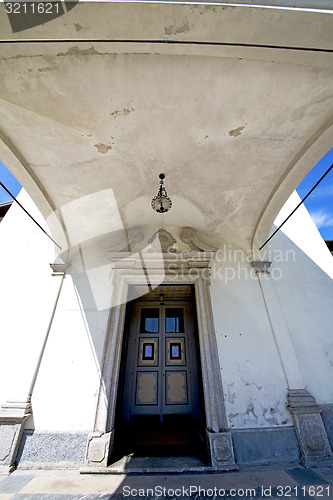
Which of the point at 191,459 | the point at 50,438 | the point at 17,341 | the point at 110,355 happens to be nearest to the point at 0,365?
the point at 17,341

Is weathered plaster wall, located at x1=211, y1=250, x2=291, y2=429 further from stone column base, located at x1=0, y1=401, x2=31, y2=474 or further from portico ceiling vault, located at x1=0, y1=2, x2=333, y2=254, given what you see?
stone column base, located at x1=0, y1=401, x2=31, y2=474

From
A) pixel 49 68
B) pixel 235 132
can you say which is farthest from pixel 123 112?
pixel 235 132

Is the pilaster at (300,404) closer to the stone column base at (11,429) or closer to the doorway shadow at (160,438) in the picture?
the doorway shadow at (160,438)

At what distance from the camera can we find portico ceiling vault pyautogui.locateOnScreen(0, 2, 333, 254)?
1823 mm

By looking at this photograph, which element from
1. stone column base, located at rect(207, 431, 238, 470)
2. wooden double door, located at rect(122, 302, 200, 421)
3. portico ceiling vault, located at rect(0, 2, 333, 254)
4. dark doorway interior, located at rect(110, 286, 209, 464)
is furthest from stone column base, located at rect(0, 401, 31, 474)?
portico ceiling vault, located at rect(0, 2, 333, 254)

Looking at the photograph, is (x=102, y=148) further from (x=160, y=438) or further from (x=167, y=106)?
(x=160, y=438)

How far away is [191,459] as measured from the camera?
2965 millimetres

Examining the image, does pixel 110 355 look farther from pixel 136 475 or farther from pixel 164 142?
pixel 164 142

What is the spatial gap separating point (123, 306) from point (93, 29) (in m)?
3.59

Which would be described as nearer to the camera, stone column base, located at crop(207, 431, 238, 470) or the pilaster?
stone column base, located at crop(207, 431, 238, 470)

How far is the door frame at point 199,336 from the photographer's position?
9.58 feet

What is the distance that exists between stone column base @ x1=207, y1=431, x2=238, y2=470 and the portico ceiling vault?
3387 mm

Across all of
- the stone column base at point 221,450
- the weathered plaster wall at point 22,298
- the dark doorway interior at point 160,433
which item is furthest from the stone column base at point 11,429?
the stone column base at point 221,450

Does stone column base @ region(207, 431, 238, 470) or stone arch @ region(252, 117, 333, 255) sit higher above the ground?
stone arch @ region(252, 117, 333, 255)
